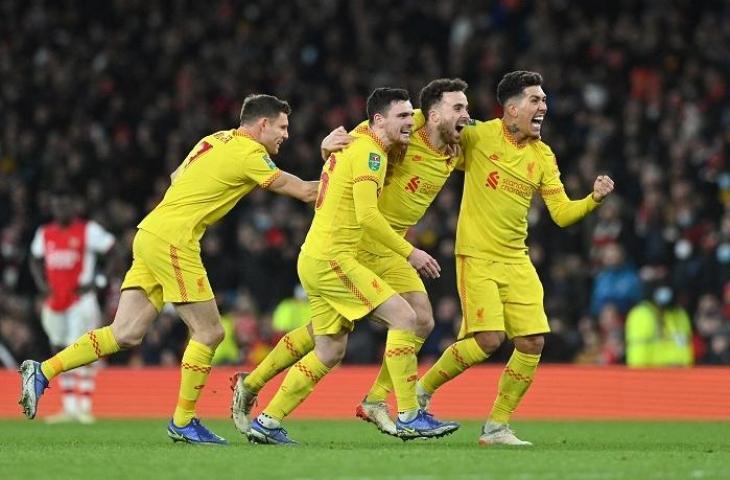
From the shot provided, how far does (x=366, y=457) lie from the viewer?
1020cm

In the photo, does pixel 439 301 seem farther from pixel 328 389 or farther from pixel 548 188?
pixel 548 188

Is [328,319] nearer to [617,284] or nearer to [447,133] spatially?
[447,133]

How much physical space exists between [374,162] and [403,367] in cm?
141

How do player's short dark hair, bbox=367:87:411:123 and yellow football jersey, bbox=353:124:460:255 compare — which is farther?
yellow football jersey, bbox=353:124:460:255

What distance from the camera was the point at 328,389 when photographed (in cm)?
1806

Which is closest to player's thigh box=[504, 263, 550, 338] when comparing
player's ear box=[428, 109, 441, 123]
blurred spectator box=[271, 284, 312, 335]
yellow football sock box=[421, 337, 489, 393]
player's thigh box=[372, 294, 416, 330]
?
yellow football sock box=[421, 337, 489, 393]

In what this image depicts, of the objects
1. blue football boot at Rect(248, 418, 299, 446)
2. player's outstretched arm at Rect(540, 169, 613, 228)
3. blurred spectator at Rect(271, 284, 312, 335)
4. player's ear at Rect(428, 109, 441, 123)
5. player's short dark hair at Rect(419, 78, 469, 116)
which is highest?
player's short dark hair at Rect(419, 78, 469, 116)

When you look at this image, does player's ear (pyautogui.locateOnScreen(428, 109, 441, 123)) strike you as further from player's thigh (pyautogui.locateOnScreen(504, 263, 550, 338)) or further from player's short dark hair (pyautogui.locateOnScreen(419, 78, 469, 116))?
player's thigh (pyautogui.locateOnScreen(504, 263, 550, 338))

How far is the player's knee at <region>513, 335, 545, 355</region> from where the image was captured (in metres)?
11.6

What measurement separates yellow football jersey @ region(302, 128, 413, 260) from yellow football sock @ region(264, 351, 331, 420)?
30.4 inches

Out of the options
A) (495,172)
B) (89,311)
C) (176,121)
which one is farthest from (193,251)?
(176,121)

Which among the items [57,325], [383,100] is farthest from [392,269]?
[57,325]

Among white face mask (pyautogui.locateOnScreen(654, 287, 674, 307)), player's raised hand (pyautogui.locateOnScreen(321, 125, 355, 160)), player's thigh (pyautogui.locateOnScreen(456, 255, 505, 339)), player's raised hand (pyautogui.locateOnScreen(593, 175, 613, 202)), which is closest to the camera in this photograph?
player's raised hand (pyautogui.locateOnScreen(321, 125, 355, 160))

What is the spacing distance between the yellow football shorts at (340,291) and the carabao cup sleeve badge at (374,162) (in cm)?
67
